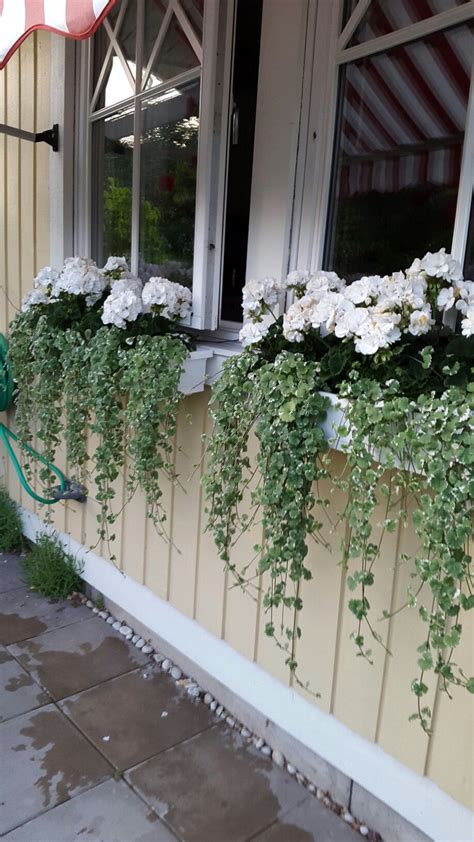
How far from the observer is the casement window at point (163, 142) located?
75.9 inches

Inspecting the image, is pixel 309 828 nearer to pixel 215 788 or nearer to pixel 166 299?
pixel 215 788

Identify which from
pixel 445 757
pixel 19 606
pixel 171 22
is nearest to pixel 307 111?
pixel 171 22

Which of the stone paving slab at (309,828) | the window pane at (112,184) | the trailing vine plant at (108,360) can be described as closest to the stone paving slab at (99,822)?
the stone paving slab at (309,828)

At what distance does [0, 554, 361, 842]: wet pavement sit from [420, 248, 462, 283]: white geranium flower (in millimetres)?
1514

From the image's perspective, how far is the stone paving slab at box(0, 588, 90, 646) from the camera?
2641mm

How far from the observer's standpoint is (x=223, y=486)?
188 centimetres

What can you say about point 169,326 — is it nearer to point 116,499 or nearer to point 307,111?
point 307,111

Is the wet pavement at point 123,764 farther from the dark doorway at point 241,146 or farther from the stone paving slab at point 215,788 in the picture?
the dark doorway at point 241,146

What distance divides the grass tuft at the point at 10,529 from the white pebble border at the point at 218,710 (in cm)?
63

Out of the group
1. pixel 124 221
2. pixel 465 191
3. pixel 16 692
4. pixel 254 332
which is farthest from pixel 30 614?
pixel 465 191

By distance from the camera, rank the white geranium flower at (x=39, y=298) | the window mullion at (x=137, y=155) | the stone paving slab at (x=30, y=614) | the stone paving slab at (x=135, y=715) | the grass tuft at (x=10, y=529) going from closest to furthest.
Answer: the stone paving slab at (x=135, y=715) → the window mullion at (x=137, y=155) → the white geranium flower at (x=39, y=298) → the stone paving slab at (x=30, y=614) → the grass tuft at (x=10, y=529)

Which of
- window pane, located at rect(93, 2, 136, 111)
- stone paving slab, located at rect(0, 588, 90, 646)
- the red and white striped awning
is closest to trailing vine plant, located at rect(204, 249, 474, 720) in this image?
the red and white striped awning

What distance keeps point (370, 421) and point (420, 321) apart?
25 cm

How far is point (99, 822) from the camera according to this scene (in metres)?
1.73
